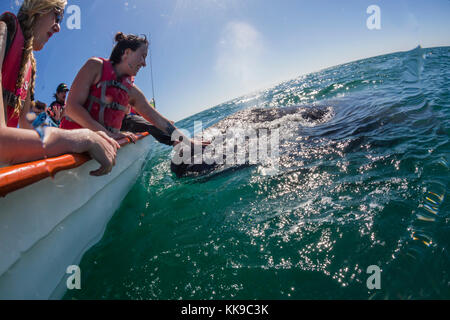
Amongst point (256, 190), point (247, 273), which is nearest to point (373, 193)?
point (256, 190)

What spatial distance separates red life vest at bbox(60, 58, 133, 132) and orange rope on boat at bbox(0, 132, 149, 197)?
1661 millimetres

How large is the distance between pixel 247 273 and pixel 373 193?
65.5 inches

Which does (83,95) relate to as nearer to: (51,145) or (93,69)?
(93,69)

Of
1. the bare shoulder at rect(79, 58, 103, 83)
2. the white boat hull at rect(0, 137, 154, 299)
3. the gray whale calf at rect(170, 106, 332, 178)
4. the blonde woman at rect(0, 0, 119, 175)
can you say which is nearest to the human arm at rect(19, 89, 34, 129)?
the blonde woman at rect(0, 0, 119, 175)

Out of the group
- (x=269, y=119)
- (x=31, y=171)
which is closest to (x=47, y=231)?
(x=31, y=171)

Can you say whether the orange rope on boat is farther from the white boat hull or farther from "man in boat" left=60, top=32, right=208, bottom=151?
"man in boat" left=60, top=32, right=208, bottom=151

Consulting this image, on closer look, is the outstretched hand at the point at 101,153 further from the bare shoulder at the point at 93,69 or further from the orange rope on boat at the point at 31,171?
the bare shoulder at the point at 93,69

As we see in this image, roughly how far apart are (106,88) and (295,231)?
9.90ft

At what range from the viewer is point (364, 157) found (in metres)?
3.19

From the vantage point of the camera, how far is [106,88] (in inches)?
115

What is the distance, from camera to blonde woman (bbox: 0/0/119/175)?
1236 millimetres

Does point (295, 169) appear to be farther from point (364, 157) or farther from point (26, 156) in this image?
point (26, 156)

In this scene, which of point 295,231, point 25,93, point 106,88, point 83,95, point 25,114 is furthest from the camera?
point 106,88

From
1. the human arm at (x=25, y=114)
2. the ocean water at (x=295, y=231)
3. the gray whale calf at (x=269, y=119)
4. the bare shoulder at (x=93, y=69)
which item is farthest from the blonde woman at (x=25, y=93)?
the gray whale calf at (x=269, y=119)
